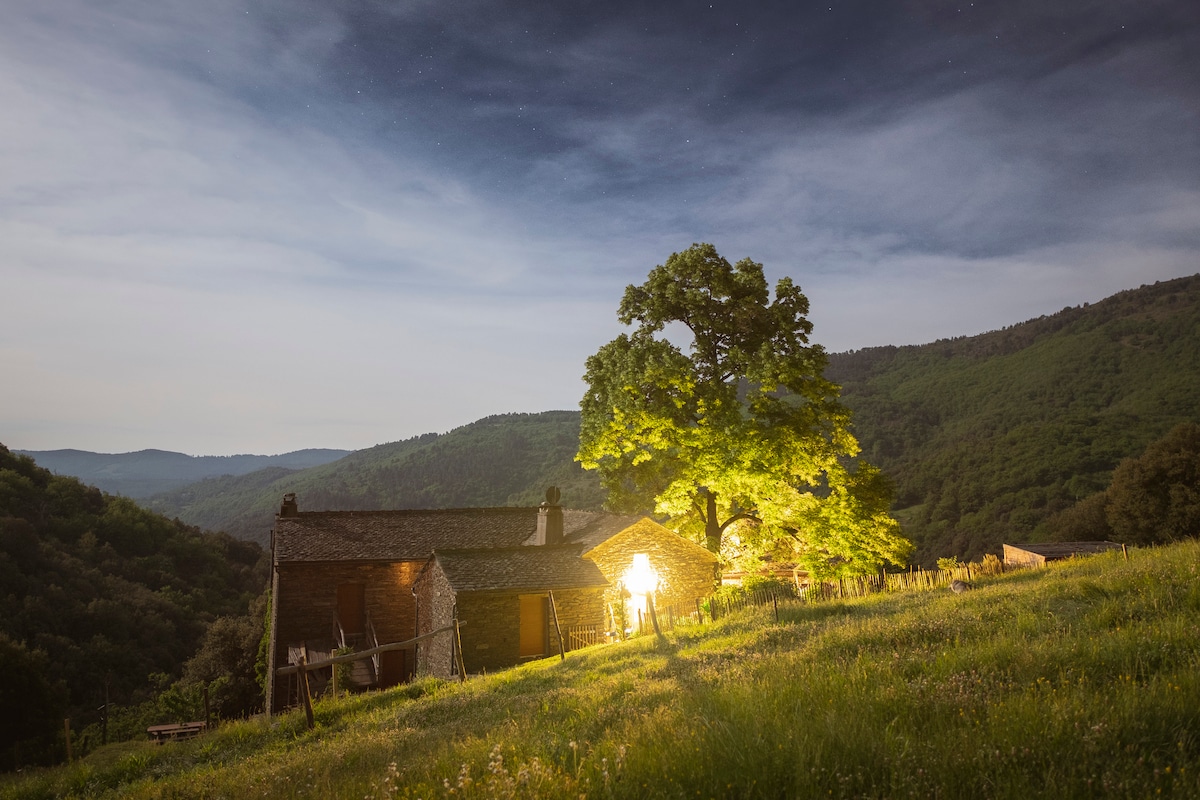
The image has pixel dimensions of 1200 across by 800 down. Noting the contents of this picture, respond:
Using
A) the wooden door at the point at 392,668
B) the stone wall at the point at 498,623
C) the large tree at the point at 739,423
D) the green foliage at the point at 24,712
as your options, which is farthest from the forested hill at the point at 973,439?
the green foliage at the point at 24,712

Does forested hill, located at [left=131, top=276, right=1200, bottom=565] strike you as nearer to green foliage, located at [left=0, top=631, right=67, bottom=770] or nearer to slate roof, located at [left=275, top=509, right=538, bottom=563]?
slate roof, located at [left=275, top=509, right=538, bottom=563]

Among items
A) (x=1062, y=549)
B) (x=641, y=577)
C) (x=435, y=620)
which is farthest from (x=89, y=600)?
(x=1062, y=549)

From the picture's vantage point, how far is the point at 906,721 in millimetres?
5590

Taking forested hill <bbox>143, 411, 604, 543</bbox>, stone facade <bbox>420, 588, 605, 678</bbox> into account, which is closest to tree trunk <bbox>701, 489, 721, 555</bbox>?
stone facade <bbox>420, 588, 605, 678</bbox>

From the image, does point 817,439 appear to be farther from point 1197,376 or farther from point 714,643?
point 1197,376

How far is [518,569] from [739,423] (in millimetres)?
11178

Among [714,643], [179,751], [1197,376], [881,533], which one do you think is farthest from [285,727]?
[1197,376]

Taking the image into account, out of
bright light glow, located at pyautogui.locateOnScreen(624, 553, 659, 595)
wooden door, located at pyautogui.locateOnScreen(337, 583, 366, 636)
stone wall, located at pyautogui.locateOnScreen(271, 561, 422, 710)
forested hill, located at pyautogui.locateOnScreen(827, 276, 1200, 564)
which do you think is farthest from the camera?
forested hill, located at pyautogui.locateOnScreen(827, 276, 1200, 564)

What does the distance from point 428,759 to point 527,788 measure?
2.60 m

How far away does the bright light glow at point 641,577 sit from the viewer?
28078 mm

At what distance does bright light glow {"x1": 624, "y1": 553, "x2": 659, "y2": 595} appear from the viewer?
92.1 feet

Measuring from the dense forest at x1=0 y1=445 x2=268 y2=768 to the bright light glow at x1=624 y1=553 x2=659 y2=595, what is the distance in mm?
27245

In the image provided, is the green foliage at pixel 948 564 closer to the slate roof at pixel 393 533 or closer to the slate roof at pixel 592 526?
the slate roof at pixel 592 526

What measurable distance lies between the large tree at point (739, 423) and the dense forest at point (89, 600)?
28.5 meters
